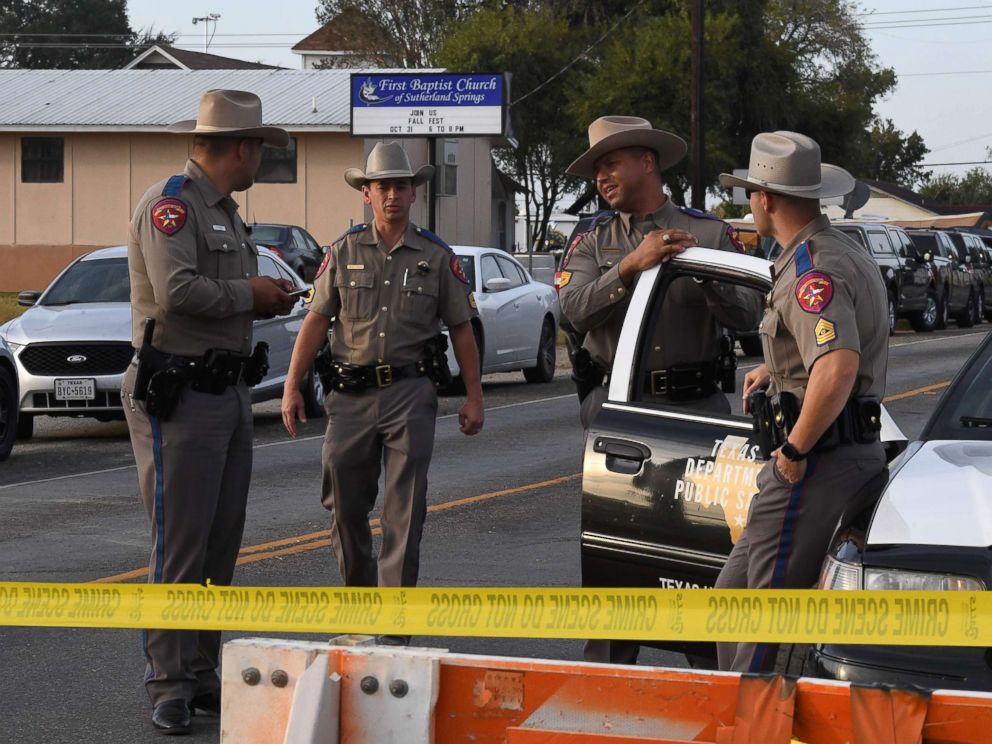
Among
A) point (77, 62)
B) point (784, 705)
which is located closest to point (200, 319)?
point (784, 705)

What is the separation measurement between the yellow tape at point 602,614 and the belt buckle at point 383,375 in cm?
234

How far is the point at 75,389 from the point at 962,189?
5105 inches

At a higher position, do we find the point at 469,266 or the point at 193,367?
the point at 193,367

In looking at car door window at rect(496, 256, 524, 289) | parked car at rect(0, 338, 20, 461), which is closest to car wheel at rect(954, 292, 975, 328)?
car door window at rect(496, 256, 524, 289)

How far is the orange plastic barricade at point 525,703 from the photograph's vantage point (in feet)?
10.5

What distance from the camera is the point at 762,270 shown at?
5.41 meters

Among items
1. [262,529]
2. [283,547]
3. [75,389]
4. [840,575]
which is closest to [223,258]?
[840,575]

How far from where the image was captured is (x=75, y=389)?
14.1 meters

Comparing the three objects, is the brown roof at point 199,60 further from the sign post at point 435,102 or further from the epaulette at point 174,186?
the epaulette at point 174,186

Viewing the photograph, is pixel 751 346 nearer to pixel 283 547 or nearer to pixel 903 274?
pixel 903 274

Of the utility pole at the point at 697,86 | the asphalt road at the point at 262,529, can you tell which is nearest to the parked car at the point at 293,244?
the utility pole at the point at 697,86

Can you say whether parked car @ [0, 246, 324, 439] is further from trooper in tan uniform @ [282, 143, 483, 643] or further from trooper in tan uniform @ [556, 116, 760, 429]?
trooper in tan uniform @ [556, 116, 760, 429]

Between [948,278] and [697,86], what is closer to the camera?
[697,86]

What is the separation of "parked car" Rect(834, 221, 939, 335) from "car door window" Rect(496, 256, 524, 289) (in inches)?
377
